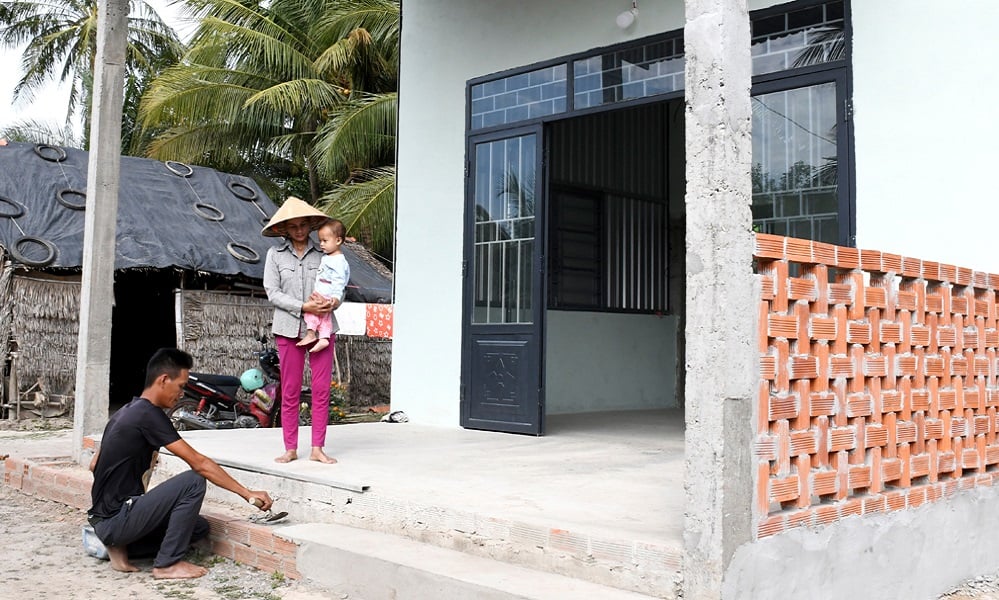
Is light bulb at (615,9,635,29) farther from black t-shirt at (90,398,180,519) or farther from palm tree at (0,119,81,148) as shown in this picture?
palm tree at (0,119,81,148)

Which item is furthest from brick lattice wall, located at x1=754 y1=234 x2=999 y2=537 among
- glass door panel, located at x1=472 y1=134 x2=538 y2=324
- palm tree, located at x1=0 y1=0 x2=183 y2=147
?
palm tree, located at x1=0 y1=0 x2=183 y2=147

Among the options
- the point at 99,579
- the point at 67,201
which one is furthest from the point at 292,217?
the point at 67,201

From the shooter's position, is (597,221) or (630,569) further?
(597,221)

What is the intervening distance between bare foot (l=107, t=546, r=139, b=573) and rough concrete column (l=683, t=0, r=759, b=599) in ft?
9.34

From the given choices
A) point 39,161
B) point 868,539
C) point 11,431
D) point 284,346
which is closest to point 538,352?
point 284,346

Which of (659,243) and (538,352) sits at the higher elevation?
(659,243)

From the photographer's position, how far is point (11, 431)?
1042 centimetres

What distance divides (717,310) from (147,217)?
11.1 m

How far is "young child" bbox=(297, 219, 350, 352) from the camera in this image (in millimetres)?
5547

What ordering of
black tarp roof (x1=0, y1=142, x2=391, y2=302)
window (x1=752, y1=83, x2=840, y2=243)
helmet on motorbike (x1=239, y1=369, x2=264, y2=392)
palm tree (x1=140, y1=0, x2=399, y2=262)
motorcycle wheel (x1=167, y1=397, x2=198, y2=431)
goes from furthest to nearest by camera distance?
palm tree (x1=140, y1=0, x2=399, y2=262) → black tarp roof (x1=0, y1=142, x2=391, y2=302) → helmet on motorbike (x1=239, y1=369, x2=264, y2=392) → motorcycle wheel (x1=167, y1=397, x2=198, y2=431) → window (x1=752, y1=83, x2=840, y2=243)

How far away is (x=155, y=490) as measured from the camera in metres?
4.58

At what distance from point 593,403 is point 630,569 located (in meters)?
6.86

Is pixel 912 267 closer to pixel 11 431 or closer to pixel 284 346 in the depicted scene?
pixel 284 346

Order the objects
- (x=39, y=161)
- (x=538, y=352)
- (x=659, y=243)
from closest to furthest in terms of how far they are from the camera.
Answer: (x=538, y=352) → (x=659, y=243) → (x=39, y=161)
